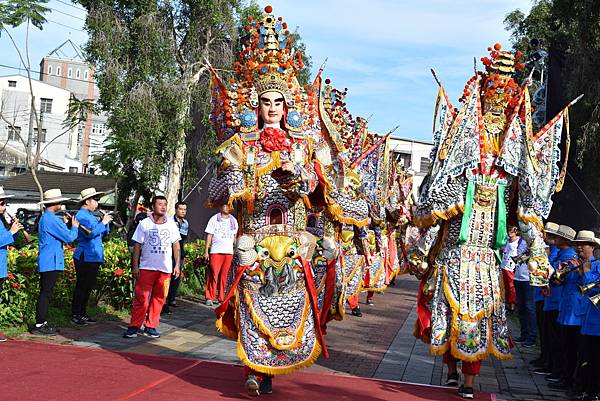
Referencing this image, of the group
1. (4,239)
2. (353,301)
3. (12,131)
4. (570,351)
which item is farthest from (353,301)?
(12,131)

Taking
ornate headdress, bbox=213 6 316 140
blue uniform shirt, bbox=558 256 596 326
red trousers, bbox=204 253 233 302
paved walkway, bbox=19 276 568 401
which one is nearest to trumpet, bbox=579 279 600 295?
blue uniform shirt, bbox=558 256 596 326

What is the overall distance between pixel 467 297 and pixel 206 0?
1293cm

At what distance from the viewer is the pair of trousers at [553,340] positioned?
7.20m

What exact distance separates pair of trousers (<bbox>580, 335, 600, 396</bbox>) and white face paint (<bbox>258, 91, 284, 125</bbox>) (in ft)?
11.1

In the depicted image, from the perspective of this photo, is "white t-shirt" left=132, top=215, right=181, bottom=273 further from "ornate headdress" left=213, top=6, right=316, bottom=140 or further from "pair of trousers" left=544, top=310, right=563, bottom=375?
"pair of trousers" left=544, top=310, right=563, bottom=375

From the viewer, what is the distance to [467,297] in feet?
19.7

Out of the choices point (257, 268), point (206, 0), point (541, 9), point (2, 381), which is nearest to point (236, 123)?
point (257, 268)

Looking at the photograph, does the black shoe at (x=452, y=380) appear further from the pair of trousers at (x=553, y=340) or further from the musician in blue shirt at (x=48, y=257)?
the musician in blue shirt at (x=48, y=257)

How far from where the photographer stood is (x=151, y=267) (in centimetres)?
804

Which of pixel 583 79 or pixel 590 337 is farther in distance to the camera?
pixel 583 79

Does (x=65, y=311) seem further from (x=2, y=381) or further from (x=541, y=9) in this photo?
(x=541, y=9)

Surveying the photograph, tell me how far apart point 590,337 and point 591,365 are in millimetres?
254

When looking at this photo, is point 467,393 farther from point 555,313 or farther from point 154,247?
point 154,247

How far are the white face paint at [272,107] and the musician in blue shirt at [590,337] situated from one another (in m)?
3.08
